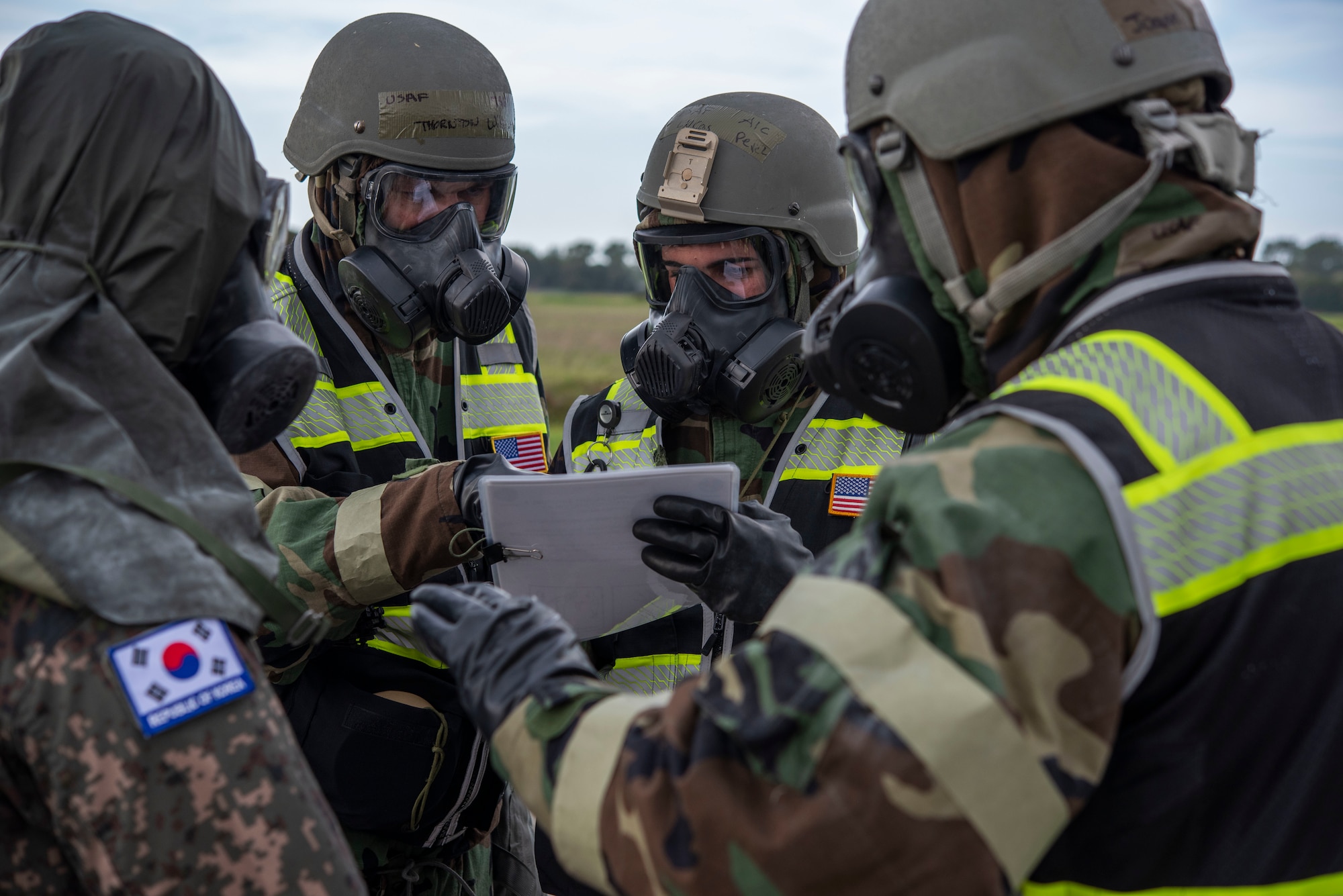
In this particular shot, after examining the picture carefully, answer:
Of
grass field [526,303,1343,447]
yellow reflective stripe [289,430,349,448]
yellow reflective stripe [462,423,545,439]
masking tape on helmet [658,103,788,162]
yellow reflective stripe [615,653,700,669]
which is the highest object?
masking tape on helmet [658,103,788,162]

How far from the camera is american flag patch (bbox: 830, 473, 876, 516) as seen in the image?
265 centimetres

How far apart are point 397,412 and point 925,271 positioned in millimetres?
1839

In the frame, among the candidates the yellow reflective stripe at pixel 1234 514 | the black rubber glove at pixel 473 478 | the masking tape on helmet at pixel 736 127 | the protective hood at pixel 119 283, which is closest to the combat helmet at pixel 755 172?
the masking tape on helmet at pixel 736 127

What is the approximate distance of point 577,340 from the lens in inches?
1153

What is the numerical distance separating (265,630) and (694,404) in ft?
4.14

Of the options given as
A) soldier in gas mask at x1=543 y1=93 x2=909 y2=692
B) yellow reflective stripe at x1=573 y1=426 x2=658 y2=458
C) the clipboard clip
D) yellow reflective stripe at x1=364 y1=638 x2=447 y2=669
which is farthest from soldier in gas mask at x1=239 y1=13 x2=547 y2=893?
soldier in gas mask at x1=543 y1=93 x2=909 y2=692

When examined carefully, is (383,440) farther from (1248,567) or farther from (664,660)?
(1248,567)

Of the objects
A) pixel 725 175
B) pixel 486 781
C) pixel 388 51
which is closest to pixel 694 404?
pixel 725 175

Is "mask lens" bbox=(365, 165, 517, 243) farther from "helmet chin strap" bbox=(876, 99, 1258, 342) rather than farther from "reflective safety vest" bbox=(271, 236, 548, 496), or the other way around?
"helmet chin strap" bbox=(876, 99, 1258, 342)

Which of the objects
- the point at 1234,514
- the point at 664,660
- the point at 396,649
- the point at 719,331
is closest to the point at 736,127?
the point at 719,331

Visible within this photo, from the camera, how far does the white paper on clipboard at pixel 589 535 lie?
6.84ft

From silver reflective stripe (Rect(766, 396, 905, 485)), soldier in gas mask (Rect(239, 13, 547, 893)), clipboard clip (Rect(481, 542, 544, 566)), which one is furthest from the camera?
silver reflective stripe (Rect(766, 396, 905, 485))

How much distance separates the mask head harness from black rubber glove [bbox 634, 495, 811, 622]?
1.99ft

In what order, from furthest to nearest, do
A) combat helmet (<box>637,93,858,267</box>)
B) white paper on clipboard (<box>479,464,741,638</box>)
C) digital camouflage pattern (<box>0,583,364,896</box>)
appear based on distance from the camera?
combat helmet (<box>637,93,858,267</box>) < white paper on clipboard (<box>479,464,741,638</box>) < digital camouflage pattern (<box>0,583,364,896</box>)
